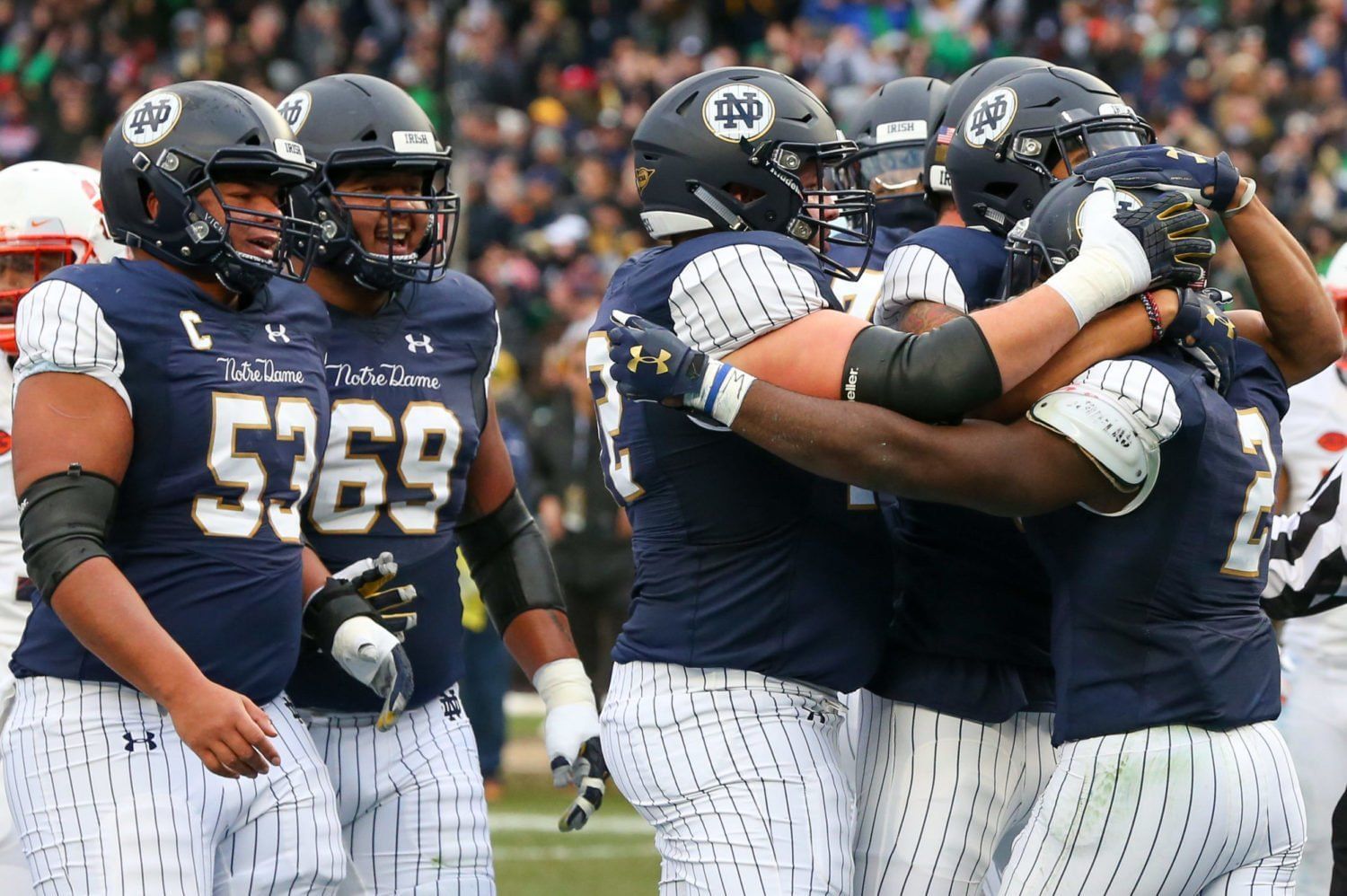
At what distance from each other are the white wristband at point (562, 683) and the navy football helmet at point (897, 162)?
5.77 feet

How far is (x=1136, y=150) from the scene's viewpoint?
11.7 ft

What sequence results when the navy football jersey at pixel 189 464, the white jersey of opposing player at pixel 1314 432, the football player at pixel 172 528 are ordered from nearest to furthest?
the football player at pixel 172 528 < the navy football jersey at pixel 189 464 < the white jersey of opposing player at pixel 1314 432

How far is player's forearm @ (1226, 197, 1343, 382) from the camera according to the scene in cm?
379

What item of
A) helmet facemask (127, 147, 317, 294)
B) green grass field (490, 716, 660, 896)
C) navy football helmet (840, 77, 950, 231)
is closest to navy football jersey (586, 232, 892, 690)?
helmet facemask (127, 147, 317, 294)

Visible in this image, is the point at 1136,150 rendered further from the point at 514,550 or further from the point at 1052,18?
the point at 1052,18

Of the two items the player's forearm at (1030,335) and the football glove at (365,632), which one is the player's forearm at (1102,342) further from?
the football glove at (365,632)

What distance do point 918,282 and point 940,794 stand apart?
1056 mm

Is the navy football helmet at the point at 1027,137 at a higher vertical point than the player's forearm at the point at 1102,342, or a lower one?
higher

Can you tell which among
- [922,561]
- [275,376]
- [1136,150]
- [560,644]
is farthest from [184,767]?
[1136,150]

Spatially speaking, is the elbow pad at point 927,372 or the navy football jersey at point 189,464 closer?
the elbow pad at point 927,372

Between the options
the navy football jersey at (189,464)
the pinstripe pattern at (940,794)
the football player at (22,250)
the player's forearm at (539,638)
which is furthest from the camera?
the player's forearm at (539,638)

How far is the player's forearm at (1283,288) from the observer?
379 cm

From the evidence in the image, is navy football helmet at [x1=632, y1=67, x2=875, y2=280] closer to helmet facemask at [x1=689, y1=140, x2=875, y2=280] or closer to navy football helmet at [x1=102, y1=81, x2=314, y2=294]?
helmet facemask at [x1=689, y1=140, x2=875, y2=280]

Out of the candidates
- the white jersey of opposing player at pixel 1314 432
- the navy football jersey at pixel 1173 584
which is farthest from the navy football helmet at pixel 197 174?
the white jersey of opposing player at pixel 1314 432
